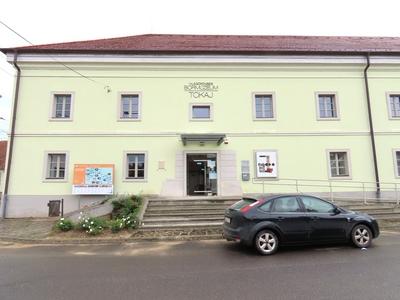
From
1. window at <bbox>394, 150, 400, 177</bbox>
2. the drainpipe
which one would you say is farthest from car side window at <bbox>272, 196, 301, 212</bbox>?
the drainpipe

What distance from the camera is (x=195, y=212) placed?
12.3 m

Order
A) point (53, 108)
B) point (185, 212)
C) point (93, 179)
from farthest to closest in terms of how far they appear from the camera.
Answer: point (53, 108), point (93, 179), point (185, 212)

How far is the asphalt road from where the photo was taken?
4.79m

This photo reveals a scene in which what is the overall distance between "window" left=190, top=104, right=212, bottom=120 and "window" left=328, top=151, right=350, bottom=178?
21.5ft

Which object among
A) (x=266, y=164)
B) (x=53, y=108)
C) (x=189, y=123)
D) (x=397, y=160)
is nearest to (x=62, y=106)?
(x=53, y=108)

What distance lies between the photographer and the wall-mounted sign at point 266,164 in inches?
604

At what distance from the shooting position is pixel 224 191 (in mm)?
15211

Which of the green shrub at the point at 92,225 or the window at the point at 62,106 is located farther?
the window at the point at 62,106

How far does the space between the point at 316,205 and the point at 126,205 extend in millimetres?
7646

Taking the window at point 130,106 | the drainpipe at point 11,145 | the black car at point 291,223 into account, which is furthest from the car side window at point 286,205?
the drainpipe at point 11,145

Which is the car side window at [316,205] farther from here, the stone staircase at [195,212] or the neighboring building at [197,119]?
the neighboring building at [197,119]

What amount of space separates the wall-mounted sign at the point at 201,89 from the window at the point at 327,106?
224 inches

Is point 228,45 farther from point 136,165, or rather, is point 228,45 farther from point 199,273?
point 199,273

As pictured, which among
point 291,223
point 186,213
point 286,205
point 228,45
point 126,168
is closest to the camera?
point 291,223
